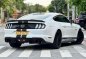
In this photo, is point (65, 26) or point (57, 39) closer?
point (57, 39)

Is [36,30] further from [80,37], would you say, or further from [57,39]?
[80,37]

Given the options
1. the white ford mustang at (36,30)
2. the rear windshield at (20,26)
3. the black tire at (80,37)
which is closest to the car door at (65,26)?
the white ford mustang at (36,30)

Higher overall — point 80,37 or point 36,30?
point 36,30

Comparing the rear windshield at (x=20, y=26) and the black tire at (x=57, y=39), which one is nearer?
the rear windshield at (x=20, y=26)

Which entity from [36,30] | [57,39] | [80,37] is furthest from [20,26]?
[80,37]

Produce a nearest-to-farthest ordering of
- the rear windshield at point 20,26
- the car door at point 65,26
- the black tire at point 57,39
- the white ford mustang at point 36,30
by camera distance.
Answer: the white ford mustang at point 36,30, the rear windshield at point 20,26, the black tire at point 57,39, the car door at point 65,26

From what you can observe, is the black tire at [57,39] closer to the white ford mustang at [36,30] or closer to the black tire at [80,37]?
the white ford mustang at [36,30]

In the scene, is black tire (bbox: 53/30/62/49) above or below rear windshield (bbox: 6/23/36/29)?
below

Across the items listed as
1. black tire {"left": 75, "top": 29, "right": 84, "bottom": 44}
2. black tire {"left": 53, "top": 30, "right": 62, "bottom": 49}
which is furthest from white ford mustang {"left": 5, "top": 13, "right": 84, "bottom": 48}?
black tire {"left": 75, "top": 29, "right": 84, "bottom": 44}

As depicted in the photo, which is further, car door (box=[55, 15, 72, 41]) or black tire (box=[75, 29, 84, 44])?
black tire (box=[75, 29, 84, 44])

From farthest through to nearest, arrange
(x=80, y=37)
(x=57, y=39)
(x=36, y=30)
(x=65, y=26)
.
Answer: (x=80, y=37) → (x=65, y=26) → (x=57, y=39) → (x=36, y=30)

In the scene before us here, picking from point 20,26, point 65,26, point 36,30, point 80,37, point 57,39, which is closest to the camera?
point 36,30

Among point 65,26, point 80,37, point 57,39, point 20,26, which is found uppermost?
point 20,26

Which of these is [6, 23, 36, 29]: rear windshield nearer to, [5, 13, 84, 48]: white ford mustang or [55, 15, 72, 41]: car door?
[5, 13, 84, 48]: white ford mustang
